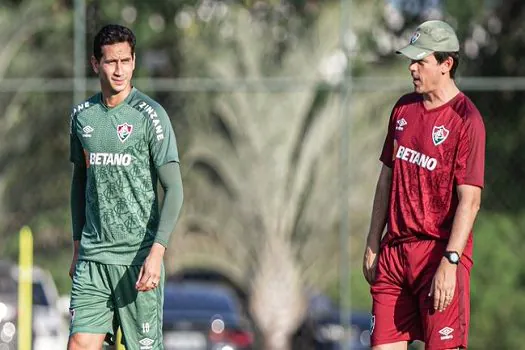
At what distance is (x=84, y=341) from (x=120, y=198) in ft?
2.37

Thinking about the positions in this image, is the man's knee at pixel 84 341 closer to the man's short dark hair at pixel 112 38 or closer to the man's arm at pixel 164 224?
the man's arm at pixel 164 224

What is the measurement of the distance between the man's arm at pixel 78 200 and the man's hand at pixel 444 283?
6.00 ft

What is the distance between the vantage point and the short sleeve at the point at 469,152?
21.7 ft

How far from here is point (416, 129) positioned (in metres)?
6.77

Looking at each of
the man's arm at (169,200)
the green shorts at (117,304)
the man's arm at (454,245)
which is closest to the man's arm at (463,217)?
the man's arm at (454,245)

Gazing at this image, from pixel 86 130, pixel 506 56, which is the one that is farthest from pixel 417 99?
pixel 506 56

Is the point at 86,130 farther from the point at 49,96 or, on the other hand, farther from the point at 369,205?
the point at 369,205

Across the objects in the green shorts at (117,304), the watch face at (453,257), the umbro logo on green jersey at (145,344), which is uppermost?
the watch face at (453,257)

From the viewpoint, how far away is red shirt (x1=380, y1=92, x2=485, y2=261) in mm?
6652

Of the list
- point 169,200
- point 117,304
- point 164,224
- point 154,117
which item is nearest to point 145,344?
point 117,304

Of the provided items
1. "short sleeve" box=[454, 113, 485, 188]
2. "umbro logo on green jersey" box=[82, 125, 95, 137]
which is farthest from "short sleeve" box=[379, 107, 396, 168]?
"umbro logo on green jersey" box=[82, 125, 95, 137]

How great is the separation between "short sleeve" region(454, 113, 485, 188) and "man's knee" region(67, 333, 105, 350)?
194 cm

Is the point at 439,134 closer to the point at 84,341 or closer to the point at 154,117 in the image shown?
the point at 154,117

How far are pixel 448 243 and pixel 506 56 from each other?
29.0 ft
